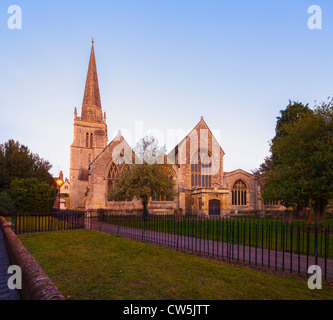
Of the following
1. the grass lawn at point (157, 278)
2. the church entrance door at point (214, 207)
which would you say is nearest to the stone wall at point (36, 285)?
the grass lawn at point (157, 278)

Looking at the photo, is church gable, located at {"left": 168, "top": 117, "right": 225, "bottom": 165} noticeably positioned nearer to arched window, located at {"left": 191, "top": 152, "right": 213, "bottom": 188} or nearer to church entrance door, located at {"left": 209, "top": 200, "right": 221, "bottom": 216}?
arched window, located at {"left": 191, "top": 152, "right": 213, "bottom": 188}

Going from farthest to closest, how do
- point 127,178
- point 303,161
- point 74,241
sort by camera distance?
point 127,178 → point 303,161 → point 74,241

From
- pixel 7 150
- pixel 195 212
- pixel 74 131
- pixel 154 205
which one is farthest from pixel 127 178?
pixel 74 131

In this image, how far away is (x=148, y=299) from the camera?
430cm

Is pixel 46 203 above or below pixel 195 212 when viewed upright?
above

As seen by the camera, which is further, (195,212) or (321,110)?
(195,212)

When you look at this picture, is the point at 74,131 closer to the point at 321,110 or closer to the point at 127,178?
the point at 127,178

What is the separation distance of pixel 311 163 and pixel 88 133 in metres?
45.1

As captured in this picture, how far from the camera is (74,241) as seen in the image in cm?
1059

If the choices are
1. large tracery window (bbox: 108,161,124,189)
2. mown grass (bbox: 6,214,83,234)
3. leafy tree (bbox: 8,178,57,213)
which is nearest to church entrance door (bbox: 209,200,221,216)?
large tracery window (bbox: 108,161,124,189)

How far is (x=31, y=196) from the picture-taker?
76.8ft
